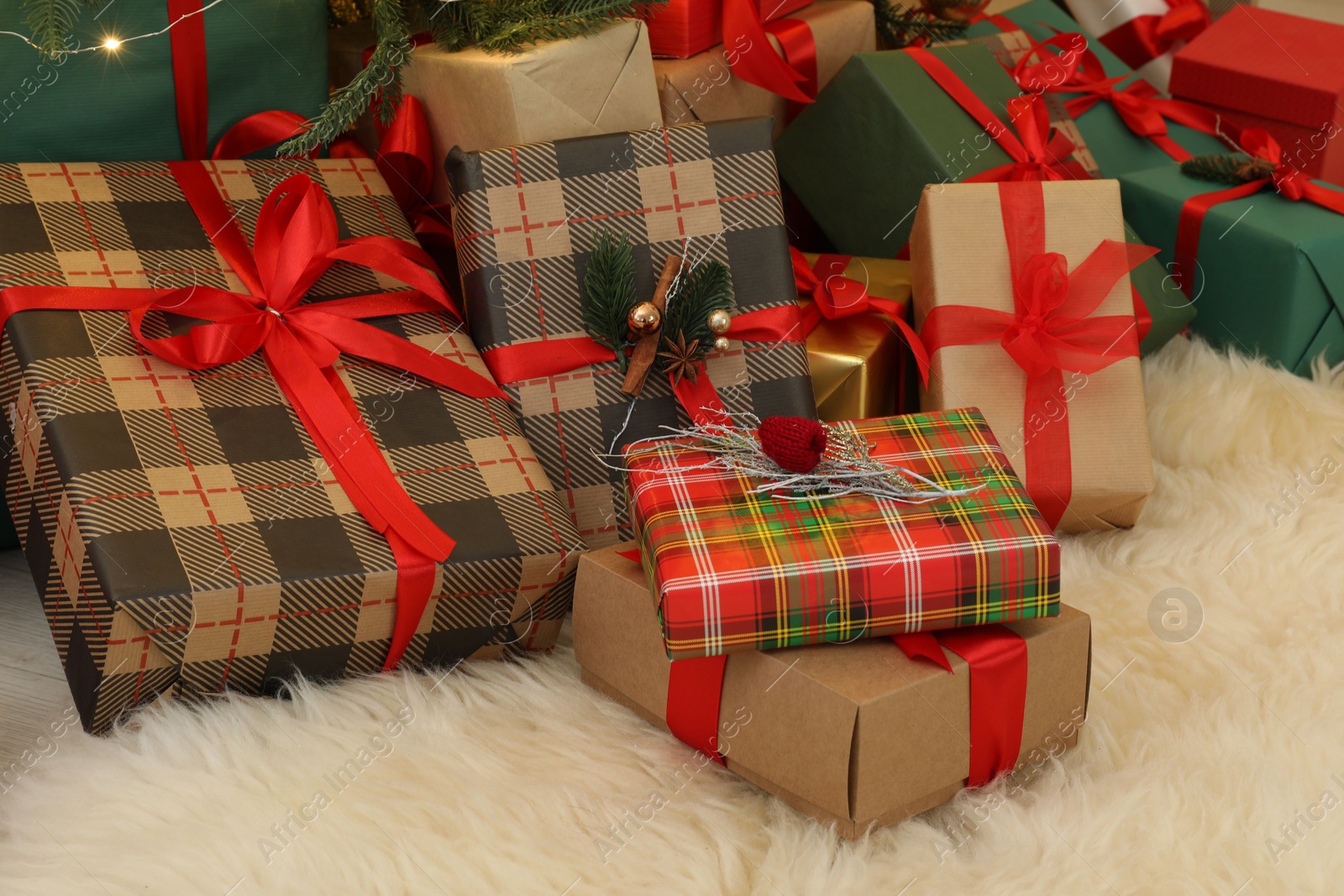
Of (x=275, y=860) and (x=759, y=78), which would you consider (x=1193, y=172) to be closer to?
(x=759, y=78)

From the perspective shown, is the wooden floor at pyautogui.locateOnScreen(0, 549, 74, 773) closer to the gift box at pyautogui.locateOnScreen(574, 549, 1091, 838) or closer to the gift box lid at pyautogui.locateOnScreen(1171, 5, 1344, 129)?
the gift box at pyautogui.locateOnScreen(574, 549, 1091, 838)

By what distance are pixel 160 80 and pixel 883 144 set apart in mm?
878

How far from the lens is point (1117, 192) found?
1365 mm

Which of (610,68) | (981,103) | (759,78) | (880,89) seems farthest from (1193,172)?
(610,68)

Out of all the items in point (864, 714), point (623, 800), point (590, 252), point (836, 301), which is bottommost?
point (623, 800)

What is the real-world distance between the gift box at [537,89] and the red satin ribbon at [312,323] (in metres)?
0.18

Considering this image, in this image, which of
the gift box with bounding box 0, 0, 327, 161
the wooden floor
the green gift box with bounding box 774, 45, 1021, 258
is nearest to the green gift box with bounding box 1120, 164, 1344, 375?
the green gift box with bounding box 774, 45, 1021, 258

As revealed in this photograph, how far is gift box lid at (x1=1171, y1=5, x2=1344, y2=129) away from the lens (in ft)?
5.66

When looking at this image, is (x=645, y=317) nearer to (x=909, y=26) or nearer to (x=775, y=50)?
(x=775, y=50)

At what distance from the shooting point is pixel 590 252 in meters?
1.24

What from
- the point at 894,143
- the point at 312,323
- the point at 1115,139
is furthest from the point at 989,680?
the point at 1115,139

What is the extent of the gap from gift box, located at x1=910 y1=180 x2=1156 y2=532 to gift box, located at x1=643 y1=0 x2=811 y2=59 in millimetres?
350

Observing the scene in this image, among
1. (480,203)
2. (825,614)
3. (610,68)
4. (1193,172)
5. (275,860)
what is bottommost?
(275,860)

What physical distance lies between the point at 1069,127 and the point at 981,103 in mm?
237
